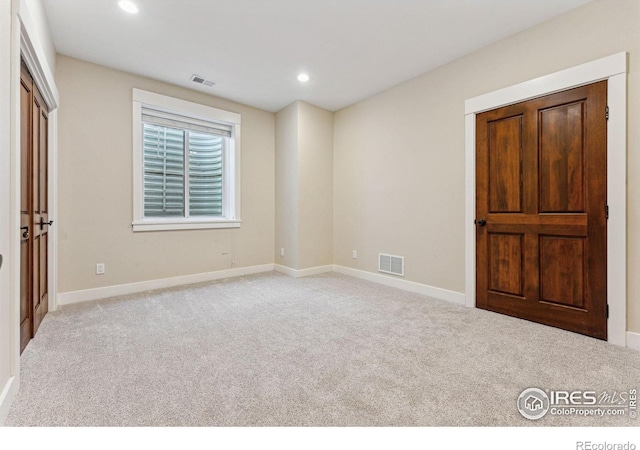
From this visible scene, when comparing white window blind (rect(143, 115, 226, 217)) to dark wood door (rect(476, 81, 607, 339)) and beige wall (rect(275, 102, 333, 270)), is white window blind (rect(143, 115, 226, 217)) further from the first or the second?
dark wood door (rect(476, 81, 607, 339))

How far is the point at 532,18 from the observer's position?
2459 mm

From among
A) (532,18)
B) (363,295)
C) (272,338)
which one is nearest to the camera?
(272,338)

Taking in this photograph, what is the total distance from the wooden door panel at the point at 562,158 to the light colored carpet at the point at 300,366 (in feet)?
3.50

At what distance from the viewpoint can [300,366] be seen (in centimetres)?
183

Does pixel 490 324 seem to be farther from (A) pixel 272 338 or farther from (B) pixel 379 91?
(B) pixel 379 91

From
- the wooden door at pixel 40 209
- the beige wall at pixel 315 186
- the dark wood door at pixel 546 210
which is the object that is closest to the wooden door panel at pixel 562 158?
the dark wood door at pixel 546 210

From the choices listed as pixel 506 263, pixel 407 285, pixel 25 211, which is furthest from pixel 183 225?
pixel 506 263

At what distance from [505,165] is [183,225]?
12.5 feet

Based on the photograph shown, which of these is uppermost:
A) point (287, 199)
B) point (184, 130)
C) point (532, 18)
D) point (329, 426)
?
point (532, 18)

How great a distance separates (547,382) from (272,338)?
1761 mm

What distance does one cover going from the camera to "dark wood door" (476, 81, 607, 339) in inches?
87.9

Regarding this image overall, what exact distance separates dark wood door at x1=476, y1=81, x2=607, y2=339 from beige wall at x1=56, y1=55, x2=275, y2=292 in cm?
352
